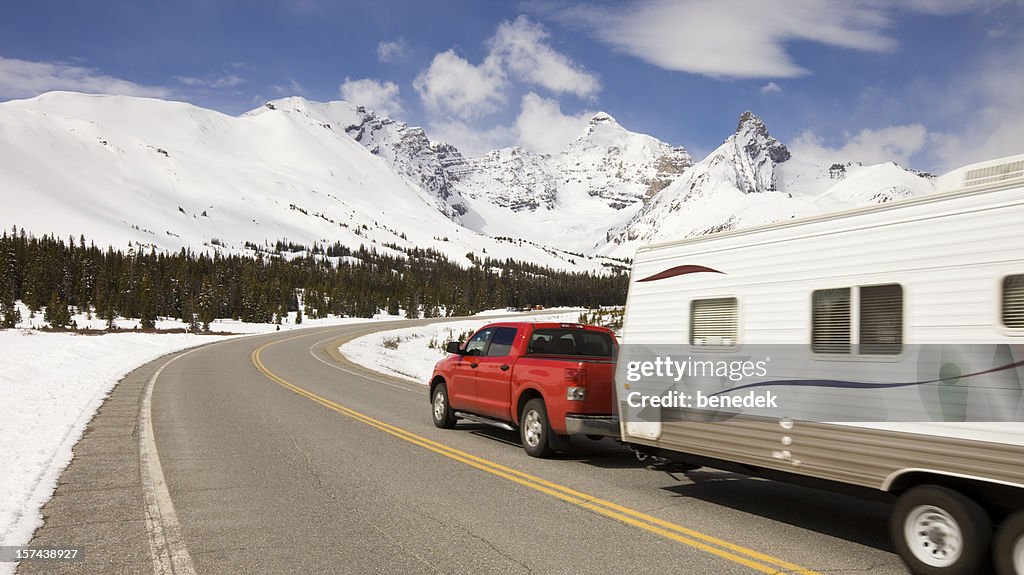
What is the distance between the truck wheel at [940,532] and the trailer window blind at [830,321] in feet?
4.50

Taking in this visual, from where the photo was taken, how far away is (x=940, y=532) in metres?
5.44

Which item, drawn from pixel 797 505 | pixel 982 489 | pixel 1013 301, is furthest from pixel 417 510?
pixel 1013 301

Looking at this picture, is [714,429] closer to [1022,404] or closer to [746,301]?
[746,301]

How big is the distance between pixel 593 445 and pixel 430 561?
611 cm

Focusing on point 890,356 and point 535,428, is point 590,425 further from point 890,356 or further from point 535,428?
point 890,356

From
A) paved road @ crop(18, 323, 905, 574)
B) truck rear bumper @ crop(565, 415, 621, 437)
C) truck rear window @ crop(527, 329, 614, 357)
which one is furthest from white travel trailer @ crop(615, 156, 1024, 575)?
truck rear window @ crop(527, 329, 614, 357)

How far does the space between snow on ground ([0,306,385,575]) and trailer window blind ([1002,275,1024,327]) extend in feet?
24.9

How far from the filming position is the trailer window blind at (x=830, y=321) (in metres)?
6.37

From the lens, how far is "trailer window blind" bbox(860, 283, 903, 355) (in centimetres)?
595

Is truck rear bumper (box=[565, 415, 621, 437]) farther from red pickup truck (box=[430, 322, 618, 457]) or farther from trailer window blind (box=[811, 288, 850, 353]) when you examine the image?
trailer window blind (box=[811, 288, 850, 353])

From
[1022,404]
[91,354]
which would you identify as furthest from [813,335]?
[91,354]

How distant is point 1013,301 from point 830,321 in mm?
1513

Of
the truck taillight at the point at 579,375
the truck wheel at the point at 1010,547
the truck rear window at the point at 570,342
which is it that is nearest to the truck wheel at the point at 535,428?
the truck taillight at the point at 579,375

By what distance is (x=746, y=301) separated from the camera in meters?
7.32
